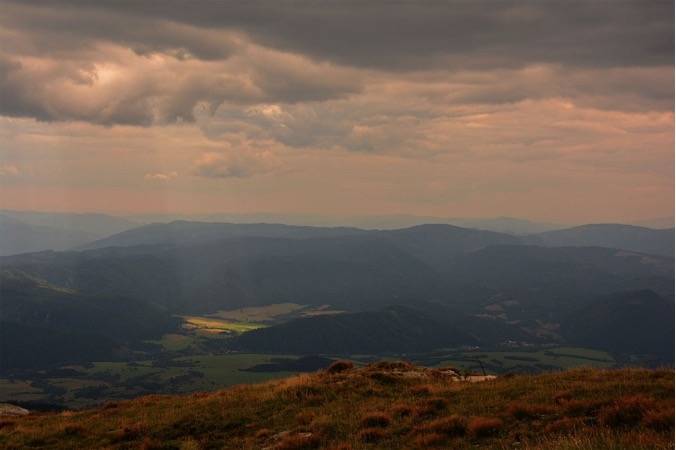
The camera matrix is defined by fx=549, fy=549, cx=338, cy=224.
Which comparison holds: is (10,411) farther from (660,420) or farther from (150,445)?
(660,420)

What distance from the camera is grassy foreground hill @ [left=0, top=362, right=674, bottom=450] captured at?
2022cm

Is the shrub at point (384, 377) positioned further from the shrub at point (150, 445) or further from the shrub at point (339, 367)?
the shrub at point (150, 445)

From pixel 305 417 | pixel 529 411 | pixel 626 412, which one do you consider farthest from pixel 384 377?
→ pixel 626 412

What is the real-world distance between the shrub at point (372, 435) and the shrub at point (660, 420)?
9822 mm

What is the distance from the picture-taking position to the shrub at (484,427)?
70.5ft

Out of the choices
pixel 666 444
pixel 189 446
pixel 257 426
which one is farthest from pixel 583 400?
pixel 189 446

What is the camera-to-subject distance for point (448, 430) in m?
22.3

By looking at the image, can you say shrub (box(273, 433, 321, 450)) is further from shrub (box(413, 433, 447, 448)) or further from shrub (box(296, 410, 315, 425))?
shrub (box(413, 433, 447, 448))

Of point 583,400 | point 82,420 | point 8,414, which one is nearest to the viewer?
point 583,400

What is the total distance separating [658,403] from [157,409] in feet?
91.9

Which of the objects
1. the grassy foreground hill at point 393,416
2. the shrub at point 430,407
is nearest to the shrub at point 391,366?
the grassy foreground hill at point 393,416

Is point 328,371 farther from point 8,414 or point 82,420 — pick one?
point 8,414

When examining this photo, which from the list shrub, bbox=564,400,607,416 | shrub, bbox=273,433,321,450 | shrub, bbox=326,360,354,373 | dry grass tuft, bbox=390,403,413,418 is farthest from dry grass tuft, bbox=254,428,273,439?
shrub, bbox=326,360,354,373

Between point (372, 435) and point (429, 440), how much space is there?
9.43ft
